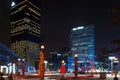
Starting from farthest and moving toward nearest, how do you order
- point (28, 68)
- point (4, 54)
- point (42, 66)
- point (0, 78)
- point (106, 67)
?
point (106, 67)
point (28, 68)
point (4, 54)
point (42, 66)
point (0, 78)

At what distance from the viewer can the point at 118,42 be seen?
24156 millimetres

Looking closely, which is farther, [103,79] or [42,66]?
[103,79]

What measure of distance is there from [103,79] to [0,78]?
34372 mm

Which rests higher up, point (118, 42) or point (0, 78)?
point (118, 42)

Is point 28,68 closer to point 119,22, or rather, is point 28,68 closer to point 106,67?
point 106,67

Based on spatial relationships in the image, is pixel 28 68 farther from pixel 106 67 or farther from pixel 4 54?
pixel 106 67

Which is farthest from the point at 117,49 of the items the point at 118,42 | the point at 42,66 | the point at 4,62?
the point at 4,62

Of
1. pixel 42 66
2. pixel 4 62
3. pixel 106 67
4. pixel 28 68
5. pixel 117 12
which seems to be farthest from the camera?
pixel 106 67

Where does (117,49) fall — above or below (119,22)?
below

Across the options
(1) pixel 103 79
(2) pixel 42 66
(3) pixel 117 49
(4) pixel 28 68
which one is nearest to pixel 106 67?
(4) pixel 28 68

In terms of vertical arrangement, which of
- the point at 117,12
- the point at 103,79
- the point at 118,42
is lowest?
the point at 103,79

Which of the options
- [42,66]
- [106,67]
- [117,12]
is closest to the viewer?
[117,12]

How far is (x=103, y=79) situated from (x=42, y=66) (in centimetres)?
2564

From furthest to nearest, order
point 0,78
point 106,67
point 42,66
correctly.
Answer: point 106,67 → point 42,66 → point 0,78
